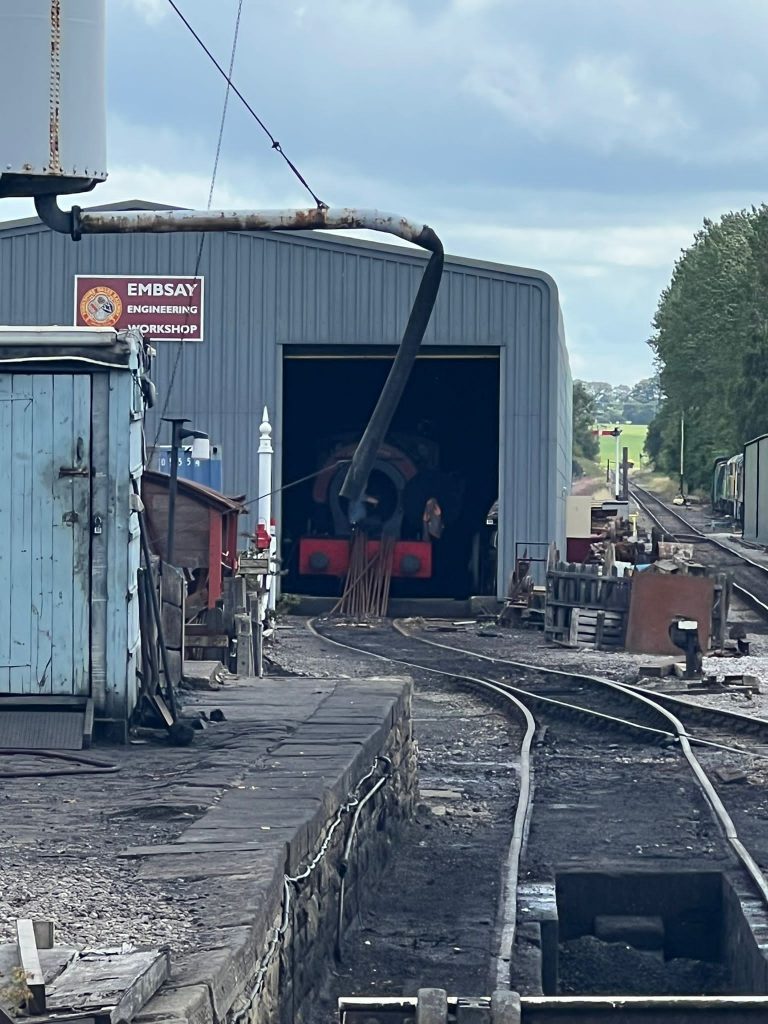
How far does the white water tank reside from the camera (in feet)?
29.2

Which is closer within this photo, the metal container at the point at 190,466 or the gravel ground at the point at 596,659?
the gravel ground at the point at 596,659

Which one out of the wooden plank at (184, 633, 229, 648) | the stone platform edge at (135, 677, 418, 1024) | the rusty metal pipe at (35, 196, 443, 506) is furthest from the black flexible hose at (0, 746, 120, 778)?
the wooden plank at (184, 633, 229, 648)

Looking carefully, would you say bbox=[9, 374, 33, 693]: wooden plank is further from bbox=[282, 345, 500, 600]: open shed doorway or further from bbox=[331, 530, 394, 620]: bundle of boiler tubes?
bbox=[282, 345, 500, 600]: open shed doorway

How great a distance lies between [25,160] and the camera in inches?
356

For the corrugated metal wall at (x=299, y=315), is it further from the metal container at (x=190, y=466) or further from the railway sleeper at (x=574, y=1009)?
the railway sleeper at (x=574, y=1009)

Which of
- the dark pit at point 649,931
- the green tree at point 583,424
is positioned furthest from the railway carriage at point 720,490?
the green tree at point 583,424

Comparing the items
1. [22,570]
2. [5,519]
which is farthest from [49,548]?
[5,519]

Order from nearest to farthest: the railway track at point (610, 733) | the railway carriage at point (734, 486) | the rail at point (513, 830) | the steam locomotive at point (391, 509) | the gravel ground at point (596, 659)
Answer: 1. the rail at point (513, 830)
2. the railway track at point (610, 733)
3. the gravel ground at point (596, 659)
4. the steam locomotive at point (391, 509)
5. the railway carriage at point (734, 486)

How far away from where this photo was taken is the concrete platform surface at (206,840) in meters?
4.64

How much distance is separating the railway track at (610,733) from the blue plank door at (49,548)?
9.40ft

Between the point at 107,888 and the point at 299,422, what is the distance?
2778 cm

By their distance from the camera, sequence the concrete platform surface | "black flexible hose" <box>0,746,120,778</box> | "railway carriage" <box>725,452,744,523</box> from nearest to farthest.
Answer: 1. the concrete platform surface
2. "black flexible hose" <box>0,746,120,778</box>
3. "railway carriage" <box>725,452,744,523</box>

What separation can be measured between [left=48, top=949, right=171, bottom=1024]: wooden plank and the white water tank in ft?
19.8

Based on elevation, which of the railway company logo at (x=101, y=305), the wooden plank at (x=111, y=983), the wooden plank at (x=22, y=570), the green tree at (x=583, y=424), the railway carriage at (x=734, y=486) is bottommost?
the wooden plank at (x=111, y=983)
